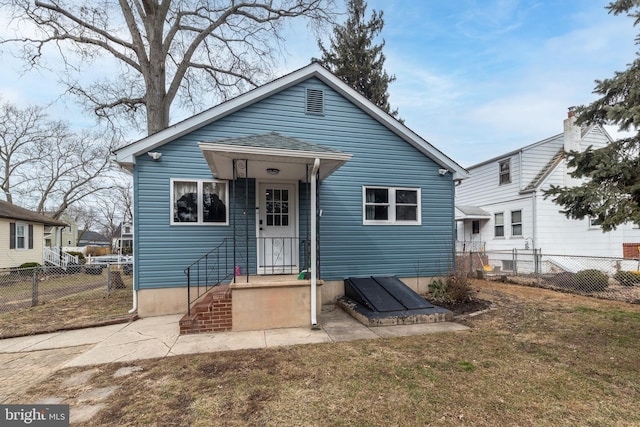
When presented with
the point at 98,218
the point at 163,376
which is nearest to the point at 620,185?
the point at 163,376

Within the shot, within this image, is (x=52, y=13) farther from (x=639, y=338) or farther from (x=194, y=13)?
(x=639, y=338)

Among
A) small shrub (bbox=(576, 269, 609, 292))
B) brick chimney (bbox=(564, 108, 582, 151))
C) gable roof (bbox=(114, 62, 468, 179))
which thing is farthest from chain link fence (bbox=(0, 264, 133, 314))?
brick chimney (bbox=(564, 108, 582, 151))

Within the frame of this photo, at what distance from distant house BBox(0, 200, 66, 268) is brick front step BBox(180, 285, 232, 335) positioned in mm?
18169

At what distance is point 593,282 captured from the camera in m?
8.87

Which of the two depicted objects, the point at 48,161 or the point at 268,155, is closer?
the point at 268,155

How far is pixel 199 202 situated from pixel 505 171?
44.8ft

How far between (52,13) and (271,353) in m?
16.1

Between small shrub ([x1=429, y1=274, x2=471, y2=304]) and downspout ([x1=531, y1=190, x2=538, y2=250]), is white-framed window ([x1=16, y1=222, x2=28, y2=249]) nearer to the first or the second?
small shrub ([x1=429, y1=274, x2=471, y2=304])

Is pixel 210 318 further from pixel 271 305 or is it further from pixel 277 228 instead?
pixel 277 228

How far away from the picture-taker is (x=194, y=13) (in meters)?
13.4

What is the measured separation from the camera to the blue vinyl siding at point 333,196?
6.75 m

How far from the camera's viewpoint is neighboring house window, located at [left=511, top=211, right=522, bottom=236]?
1332 centimetres

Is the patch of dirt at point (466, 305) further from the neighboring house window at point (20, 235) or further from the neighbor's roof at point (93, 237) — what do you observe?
the neighbor's roof at point (93, 237)

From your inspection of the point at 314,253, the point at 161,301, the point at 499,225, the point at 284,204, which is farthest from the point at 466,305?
the point at 499,225
